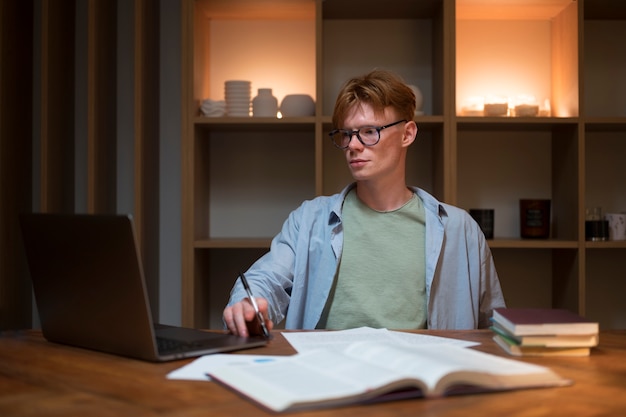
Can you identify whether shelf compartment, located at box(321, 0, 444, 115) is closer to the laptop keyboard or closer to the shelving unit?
the shelving unit

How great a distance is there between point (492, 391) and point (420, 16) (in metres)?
2.49

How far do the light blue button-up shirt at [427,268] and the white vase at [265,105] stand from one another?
2.97ft

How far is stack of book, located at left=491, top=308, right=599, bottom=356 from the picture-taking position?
1.34 m

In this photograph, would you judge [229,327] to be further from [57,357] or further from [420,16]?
[420,16]

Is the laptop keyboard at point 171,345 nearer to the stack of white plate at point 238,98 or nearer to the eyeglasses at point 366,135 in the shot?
the eyeglasses at point 366,135

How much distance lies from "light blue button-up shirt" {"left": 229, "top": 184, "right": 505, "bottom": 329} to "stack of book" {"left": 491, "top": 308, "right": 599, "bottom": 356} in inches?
29.4

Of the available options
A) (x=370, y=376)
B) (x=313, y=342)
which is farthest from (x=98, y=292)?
(x=370, y=376)

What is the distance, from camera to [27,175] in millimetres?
3182

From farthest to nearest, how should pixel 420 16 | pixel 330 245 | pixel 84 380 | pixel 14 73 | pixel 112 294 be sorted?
1. pixel 420 16
2. pixel 14 73
3. pixel 330 245
4. pixel 112 294
5. pixel 84 380

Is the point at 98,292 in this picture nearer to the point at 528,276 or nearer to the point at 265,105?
the point at 265,105

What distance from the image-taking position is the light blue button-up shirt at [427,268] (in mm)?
2133

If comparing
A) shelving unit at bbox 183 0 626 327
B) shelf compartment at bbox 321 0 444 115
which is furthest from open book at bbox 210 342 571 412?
shelf compartment at bbox 321 0 444 115

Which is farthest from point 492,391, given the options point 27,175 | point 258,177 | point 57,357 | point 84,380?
point 27,175

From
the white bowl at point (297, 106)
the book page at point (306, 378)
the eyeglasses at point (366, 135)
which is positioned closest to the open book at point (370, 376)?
the book page at point (306, 378)
